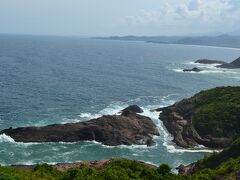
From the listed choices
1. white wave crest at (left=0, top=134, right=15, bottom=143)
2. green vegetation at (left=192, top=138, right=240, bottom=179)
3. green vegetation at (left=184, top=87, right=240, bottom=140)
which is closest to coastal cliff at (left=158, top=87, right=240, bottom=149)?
green vegetation at (left=184, top=87, right=240, bottom=140)

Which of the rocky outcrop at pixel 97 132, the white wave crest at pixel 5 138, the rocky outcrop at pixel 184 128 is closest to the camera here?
the white wave crest at pixel 5 138

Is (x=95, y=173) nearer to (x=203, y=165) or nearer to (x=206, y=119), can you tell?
(x=203, y=165)

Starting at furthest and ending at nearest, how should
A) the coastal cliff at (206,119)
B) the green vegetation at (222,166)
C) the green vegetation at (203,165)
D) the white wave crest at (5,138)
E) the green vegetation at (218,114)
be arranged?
the green vegetation at (218,114) < the coastal cliff at (206,119) < the white wave crest at (5,138) < the green vegetation at (222,166) < the green vegetation at (203,165)

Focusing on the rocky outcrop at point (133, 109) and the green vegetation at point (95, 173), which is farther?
the rocky outcrop at point (133, 109)

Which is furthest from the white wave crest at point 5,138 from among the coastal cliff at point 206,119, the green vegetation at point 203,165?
the coastal cliff at point 206,119

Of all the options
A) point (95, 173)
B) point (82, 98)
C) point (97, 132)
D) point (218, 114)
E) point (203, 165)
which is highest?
point (95, 173)

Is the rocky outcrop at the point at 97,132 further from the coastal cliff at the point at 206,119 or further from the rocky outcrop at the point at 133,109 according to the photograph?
the rocky outcrop at the point at 133,109

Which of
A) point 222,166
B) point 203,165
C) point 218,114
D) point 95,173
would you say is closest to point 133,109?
point 218,114
